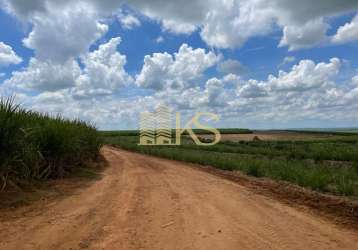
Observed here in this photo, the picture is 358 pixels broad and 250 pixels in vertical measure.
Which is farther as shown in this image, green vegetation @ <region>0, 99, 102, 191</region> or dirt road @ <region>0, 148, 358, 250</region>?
green vegetation @ <region>0, 99, 102, 191</region>

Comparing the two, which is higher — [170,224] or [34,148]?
[34,148]

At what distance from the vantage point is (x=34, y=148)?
10.2 metres

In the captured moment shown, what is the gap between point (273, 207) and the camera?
836 cm

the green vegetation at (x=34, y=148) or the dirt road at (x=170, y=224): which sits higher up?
the green vegetation at (x=34, y=148)

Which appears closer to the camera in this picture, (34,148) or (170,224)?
(170,224)

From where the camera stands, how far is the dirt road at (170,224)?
5.59m

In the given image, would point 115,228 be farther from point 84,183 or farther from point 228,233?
point 84,183

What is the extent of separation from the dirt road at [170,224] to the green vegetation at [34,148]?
139 centimetres

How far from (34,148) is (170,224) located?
520cm

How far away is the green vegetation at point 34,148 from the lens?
8.48 metres

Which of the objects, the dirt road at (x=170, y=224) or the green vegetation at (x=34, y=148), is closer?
the dirt road at (x=170, y=224)

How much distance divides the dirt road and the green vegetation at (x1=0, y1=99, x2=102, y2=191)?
1394 millimetres

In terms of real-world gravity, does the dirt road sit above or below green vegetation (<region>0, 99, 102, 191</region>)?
below

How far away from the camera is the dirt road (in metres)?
5.59
